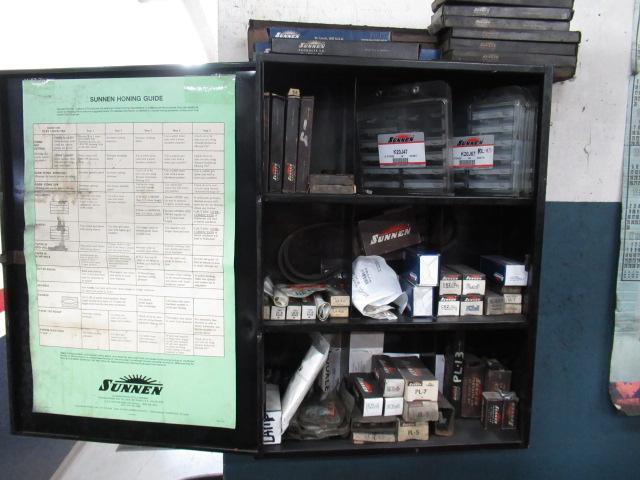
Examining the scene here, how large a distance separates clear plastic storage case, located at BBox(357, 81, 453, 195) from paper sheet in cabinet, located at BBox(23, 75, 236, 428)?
0.41 m

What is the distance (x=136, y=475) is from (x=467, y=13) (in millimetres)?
2365

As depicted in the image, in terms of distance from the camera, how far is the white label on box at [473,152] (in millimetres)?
1127

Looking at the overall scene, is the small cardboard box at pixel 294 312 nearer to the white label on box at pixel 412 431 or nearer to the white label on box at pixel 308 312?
the white label on box at pixel 308 312

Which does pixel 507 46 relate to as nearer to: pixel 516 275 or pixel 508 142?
pixel 508 142

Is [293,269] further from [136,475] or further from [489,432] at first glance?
[136,475]

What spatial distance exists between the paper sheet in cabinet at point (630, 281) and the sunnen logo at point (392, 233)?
0.76m

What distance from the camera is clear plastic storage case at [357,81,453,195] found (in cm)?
113

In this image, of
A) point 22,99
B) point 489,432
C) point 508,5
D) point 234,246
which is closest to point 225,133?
point 234,246

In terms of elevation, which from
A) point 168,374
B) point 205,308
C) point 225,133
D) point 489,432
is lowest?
point 489,432

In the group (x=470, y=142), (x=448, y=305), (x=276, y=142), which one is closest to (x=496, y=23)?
(x=470, y=142)

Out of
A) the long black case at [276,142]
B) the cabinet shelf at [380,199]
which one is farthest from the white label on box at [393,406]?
the long black case at [276,142]

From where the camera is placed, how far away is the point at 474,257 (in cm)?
139

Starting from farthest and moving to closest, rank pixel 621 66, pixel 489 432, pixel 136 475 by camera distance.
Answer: pixel 136 475, pixel 621 66, pixel 489 432

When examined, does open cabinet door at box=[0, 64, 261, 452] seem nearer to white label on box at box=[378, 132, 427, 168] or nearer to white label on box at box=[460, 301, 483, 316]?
white label on box at box=[378, 132, 427, 168]
